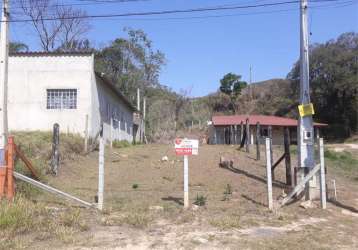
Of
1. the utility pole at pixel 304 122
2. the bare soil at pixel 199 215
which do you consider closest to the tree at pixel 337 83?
the bare soil at pixel 199 215

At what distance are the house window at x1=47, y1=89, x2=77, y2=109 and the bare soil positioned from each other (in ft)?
28.6

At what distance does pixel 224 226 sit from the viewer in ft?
30.4

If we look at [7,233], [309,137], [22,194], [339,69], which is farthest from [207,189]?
[339,69]

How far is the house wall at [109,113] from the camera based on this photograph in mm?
26281

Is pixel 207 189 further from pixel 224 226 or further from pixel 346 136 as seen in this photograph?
pixel 346 136

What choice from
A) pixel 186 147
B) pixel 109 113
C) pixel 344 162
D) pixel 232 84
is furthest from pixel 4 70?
pixel 232 84

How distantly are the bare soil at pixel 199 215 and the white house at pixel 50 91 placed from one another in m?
8.34

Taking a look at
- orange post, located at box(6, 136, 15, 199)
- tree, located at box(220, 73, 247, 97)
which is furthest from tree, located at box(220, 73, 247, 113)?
orange post, located at box(6, 136, 15, 199)

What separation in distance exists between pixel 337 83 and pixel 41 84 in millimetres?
38826

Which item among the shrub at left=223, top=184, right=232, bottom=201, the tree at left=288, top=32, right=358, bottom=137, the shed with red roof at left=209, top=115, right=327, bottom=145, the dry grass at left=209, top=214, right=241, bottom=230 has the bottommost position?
the dry grass at left=209, top=214, right=241, bottom=230

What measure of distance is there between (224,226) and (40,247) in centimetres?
345

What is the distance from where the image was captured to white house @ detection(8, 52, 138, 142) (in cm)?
2464

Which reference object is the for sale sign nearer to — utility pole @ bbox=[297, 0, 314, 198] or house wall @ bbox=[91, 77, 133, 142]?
utility pole @ bbox=[297, 0, 314, 198]

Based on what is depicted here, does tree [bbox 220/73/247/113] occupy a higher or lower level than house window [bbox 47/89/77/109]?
higher
